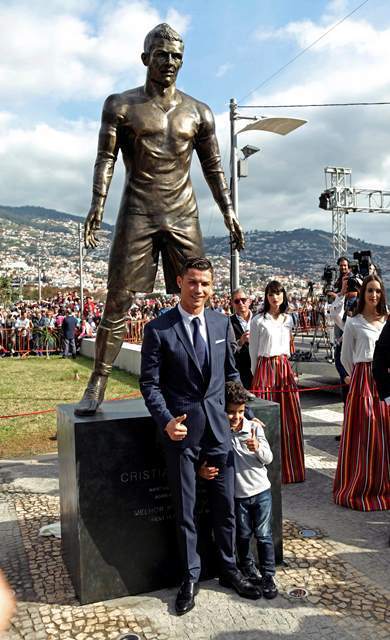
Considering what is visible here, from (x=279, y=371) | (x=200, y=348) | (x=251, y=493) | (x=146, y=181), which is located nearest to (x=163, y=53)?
(x=146, y=181)

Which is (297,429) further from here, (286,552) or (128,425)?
(128,425)

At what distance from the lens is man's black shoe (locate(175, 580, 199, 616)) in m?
3.07

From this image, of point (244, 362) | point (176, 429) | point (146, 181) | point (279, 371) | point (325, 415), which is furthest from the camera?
point (325, 415)

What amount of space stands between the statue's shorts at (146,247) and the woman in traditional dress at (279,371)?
58.7 inches

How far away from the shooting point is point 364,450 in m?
4.87

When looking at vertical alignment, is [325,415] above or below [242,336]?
below

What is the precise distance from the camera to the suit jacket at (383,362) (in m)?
3.98

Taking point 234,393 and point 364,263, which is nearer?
point 234,393

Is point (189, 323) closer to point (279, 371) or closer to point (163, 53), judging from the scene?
point (163, 53)

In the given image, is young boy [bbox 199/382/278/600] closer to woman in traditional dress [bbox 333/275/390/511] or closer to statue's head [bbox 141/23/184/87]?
woman in traditional dress [bbox 333/275/390/511]

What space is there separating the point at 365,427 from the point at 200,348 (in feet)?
7.72

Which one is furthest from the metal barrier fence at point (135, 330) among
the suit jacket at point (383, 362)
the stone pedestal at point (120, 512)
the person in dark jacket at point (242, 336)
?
the stone pedestal at point (120, 512)

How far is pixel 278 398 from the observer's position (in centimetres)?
559

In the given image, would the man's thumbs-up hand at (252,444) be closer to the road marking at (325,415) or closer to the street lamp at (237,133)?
the road marking at (325,415)
